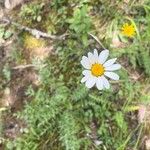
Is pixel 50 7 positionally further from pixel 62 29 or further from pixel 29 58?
pixel 29 58

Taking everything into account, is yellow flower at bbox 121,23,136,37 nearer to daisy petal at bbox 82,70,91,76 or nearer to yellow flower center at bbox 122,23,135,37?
yellow flower center at bbox 122,23,135,37

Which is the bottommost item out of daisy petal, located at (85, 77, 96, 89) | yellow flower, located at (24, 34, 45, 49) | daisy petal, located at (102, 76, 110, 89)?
daisy petal, located at (102, 76, 110, 89)

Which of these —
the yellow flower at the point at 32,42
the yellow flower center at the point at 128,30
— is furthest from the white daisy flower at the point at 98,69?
the yellow flower at the point at 32,42

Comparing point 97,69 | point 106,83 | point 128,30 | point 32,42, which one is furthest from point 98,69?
point 32,42

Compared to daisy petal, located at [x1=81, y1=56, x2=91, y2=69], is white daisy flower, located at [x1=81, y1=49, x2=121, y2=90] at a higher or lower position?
lower

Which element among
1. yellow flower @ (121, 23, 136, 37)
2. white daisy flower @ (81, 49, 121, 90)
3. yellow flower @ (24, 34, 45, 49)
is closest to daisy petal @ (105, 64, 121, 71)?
white daisy flower @ (81, 49, 121, 90)

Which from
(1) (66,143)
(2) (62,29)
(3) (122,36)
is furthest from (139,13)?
(1) (66,143)

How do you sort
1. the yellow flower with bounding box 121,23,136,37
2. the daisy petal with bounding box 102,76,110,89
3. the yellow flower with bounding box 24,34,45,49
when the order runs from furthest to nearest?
the yellow flower with bounding box 24,34,45,49 → the yellow flower with bounding box 121,23,136,37 → the daisy petal with bounding box 102,76,110,89

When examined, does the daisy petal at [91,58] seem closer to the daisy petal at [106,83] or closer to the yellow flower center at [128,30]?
the daisy petal at [106,83]

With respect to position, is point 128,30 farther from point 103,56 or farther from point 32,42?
point 32,42
